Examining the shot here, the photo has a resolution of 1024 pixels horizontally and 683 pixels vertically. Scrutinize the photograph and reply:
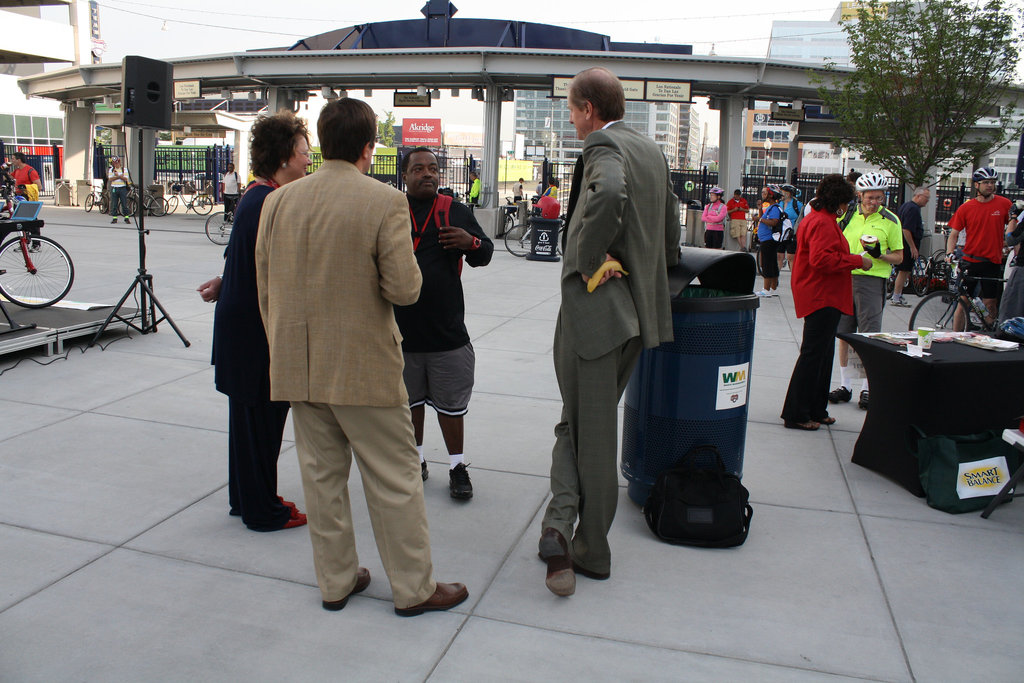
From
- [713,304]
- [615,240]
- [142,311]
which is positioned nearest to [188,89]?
[142,311]

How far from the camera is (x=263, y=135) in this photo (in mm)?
3730

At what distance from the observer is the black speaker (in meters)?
7.68

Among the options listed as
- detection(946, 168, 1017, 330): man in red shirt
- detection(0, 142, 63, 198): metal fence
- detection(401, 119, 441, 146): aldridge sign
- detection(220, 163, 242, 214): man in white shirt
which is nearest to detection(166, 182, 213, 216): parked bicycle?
detection(220, 163, 242, 214): man in white shirt

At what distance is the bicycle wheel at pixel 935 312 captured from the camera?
27.2 feet

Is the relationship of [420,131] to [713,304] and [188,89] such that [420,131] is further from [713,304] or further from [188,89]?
[713,304]

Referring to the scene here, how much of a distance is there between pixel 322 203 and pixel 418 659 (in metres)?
1.63

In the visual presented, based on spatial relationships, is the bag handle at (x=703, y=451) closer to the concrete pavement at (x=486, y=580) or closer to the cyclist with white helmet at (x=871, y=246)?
the concrete pavement at (x=486, y=580)

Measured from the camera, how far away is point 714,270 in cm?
413

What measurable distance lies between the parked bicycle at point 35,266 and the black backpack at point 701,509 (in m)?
6.97

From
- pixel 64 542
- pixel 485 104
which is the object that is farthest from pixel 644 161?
pixel 485 104

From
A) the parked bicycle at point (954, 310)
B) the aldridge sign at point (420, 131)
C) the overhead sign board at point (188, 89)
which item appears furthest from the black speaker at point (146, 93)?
the aldridge sign at point (420, 131)

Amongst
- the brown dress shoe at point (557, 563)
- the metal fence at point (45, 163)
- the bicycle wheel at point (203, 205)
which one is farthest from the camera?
the metal fence at point (45, 163)

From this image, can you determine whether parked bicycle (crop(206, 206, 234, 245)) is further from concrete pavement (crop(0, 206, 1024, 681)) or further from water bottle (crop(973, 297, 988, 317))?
water bottle (crop(973, 297, 988, 317))

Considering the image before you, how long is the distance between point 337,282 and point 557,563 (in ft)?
4.71
